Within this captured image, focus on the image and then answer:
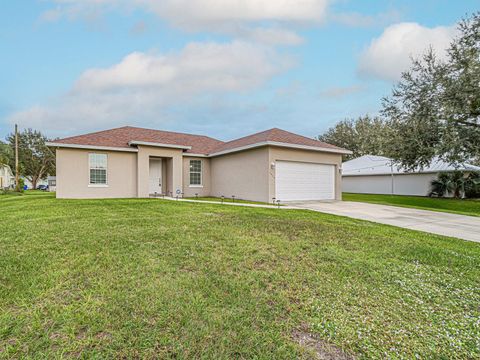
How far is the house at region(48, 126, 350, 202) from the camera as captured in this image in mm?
14531

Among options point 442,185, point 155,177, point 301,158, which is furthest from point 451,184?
point 155,177

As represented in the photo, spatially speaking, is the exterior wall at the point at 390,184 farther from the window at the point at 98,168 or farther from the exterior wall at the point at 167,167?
the window at the point at 98,168

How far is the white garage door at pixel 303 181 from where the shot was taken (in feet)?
48.2

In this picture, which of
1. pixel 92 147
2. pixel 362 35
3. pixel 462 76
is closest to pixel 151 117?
pixel 92 147

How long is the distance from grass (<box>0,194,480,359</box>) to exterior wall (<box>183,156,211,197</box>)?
39.1 ft

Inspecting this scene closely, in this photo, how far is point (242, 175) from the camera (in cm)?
1611

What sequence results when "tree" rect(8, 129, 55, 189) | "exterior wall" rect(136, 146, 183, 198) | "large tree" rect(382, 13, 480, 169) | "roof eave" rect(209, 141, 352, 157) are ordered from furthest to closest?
"tree" rect(8, 129, 55, 189) → "exterior wall" rect(136, 146, 183, 198) → "roof eave" rect(209, 141, 352, 157) → "large tree" rect(382, 13, 480, 169)

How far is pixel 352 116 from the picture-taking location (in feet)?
137

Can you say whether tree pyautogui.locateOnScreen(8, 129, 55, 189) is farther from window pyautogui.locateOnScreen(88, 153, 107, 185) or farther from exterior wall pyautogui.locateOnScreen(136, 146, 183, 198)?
exterior wall pyautogui.locateOnScreen(136, 146, 183, 198)

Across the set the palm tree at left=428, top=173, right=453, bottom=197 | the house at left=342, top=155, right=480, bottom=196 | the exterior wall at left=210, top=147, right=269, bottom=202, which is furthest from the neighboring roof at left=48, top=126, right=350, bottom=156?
the palm tree at left=428, top=173, right=453, bottom=197

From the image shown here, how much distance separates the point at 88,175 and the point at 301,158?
12094 millimetres

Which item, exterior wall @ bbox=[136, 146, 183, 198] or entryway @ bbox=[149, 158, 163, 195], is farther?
entryway @ bbox=[149, 158, 163, 195]

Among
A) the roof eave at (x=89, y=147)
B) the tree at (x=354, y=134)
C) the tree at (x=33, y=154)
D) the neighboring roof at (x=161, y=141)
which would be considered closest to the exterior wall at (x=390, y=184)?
the tree at (x=354, y=134)

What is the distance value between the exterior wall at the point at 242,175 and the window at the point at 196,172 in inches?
33.9
